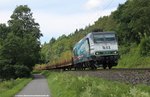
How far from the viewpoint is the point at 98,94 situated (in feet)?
45.7

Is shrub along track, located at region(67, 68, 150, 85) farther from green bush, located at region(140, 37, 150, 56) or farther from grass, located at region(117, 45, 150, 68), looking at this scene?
green bush, located at region(140, 37, 150, 56)

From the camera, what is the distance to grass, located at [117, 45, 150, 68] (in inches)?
2026

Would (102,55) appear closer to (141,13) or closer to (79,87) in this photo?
(79,87)

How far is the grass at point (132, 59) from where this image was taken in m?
51.5

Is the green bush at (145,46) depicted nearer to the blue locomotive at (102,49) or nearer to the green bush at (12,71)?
the green bush at (12,71)

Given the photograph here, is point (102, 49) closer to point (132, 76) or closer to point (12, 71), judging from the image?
point (132, 76)

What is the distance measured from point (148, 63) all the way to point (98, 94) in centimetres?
3648

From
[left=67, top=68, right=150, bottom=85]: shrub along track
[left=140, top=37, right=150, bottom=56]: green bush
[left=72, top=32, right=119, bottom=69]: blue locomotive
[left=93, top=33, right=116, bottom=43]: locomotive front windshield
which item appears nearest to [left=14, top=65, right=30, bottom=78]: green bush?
[left=140, top=37, right=150, bottom=56]: green bush

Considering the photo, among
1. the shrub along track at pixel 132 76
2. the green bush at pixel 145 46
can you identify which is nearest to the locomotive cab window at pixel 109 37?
the shrub along track at pixel 132 76

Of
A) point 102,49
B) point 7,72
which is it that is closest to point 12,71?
point 7,72

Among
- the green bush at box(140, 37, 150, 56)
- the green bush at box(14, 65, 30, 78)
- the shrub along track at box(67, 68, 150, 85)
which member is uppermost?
the green bush at box(140, 37, 150, 56)

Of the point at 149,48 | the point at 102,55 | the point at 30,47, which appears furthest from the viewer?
the point at 30,47

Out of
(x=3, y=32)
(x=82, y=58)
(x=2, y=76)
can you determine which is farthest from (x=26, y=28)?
(x=82, y=58)

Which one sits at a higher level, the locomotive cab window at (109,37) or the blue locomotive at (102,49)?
the locomotive cab window at (109,37)
